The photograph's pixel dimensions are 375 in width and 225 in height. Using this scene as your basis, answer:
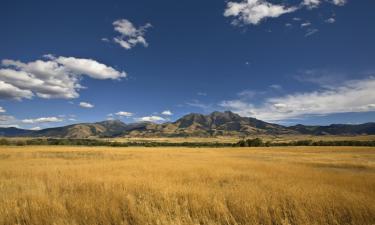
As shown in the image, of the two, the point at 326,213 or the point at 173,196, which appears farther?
the point at 173,196

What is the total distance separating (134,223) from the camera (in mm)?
6211

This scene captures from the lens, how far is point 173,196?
337 inches

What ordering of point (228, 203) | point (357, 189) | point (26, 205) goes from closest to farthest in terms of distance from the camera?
point (26, 205), point (228, 203), point (357, 189)

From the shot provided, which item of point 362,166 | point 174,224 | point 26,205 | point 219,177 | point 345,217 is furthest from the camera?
point 362,166

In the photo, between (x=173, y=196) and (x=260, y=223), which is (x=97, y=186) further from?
(x=260, y=223)

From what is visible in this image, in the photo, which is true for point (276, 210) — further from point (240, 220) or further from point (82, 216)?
point (82, 216)

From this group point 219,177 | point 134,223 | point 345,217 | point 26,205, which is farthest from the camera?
point 219,177

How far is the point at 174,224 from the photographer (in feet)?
17.9

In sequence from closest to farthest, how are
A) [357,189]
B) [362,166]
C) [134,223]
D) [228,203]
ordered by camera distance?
[134,223] → [228,203] → [357,189] → [362,166]

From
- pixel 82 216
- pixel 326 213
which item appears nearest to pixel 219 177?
pixel 326 213

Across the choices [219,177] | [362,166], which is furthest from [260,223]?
[362,166]

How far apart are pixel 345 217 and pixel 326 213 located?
467 mm

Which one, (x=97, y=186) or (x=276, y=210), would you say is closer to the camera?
(x=276, y=210)

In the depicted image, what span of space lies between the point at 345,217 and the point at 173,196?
4.78 m
